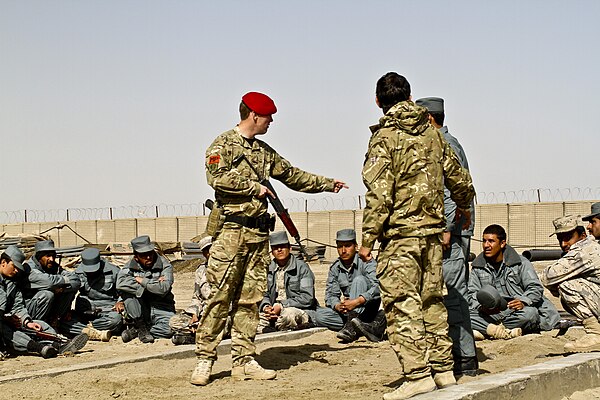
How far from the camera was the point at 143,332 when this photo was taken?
33.0ft

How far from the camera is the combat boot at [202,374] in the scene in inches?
256

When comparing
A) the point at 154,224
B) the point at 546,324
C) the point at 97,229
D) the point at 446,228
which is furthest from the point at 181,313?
the point at 97,229

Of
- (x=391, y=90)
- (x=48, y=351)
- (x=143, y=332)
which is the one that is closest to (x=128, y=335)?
(x=143, y=332)

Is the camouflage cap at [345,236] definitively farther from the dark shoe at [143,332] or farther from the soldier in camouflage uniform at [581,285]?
the soldier in camouflage uniform at [581,285]

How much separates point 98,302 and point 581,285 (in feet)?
19.8

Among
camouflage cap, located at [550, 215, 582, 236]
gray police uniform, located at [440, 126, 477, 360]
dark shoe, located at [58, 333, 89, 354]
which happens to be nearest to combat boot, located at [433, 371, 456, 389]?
gray police uniform, located at [440, 126, 477, 360]

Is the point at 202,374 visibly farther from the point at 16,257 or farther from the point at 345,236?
the point at 345,236

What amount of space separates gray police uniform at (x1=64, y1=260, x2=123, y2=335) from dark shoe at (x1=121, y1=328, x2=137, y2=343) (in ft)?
0.91

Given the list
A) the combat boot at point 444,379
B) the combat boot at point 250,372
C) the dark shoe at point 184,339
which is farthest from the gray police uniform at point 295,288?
the combat boot at point 444,379

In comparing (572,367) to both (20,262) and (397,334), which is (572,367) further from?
(20,262)

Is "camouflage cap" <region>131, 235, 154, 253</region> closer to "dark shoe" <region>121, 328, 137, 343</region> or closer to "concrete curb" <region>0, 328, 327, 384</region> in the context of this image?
"dark shoe" <region>121, 328, 137, 343</region>

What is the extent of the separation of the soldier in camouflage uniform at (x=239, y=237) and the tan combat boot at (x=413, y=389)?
1.69 meters

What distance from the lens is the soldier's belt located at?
6559 mm

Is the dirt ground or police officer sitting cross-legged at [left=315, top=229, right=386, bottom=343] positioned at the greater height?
police officer sitting cross-legged at [left=315, top=229, right=386, bottom=343]
